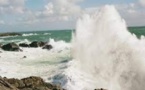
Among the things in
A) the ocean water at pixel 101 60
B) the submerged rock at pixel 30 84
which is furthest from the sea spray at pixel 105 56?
the submerged rock at pixel 30 84

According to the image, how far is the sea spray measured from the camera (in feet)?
69.9

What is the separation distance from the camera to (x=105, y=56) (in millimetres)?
26469

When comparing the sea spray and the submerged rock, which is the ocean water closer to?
the sea spray

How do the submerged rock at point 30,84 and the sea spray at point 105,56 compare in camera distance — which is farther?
the sea spray at point 105,56

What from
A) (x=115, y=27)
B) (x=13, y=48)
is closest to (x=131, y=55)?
(x=115, y=27)

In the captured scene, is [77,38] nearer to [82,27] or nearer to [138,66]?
[82,27]

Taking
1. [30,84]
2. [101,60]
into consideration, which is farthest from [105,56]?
[30,84]

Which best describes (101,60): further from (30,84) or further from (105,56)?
(30,84)

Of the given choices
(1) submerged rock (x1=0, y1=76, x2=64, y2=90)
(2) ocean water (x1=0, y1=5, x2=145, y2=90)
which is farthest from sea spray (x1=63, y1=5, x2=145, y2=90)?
(1) submerged rock (x1=0, y1=76, x2=64, y2=90)

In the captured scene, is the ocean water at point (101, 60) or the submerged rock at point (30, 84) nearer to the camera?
the submerged rock at point (30, 84)

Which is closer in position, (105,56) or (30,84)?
(30,84)

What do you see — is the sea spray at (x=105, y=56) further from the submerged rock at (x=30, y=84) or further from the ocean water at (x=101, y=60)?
the submerged rock at (x=30, y=84)

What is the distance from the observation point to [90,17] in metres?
32.4

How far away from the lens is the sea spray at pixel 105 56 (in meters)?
21.3
